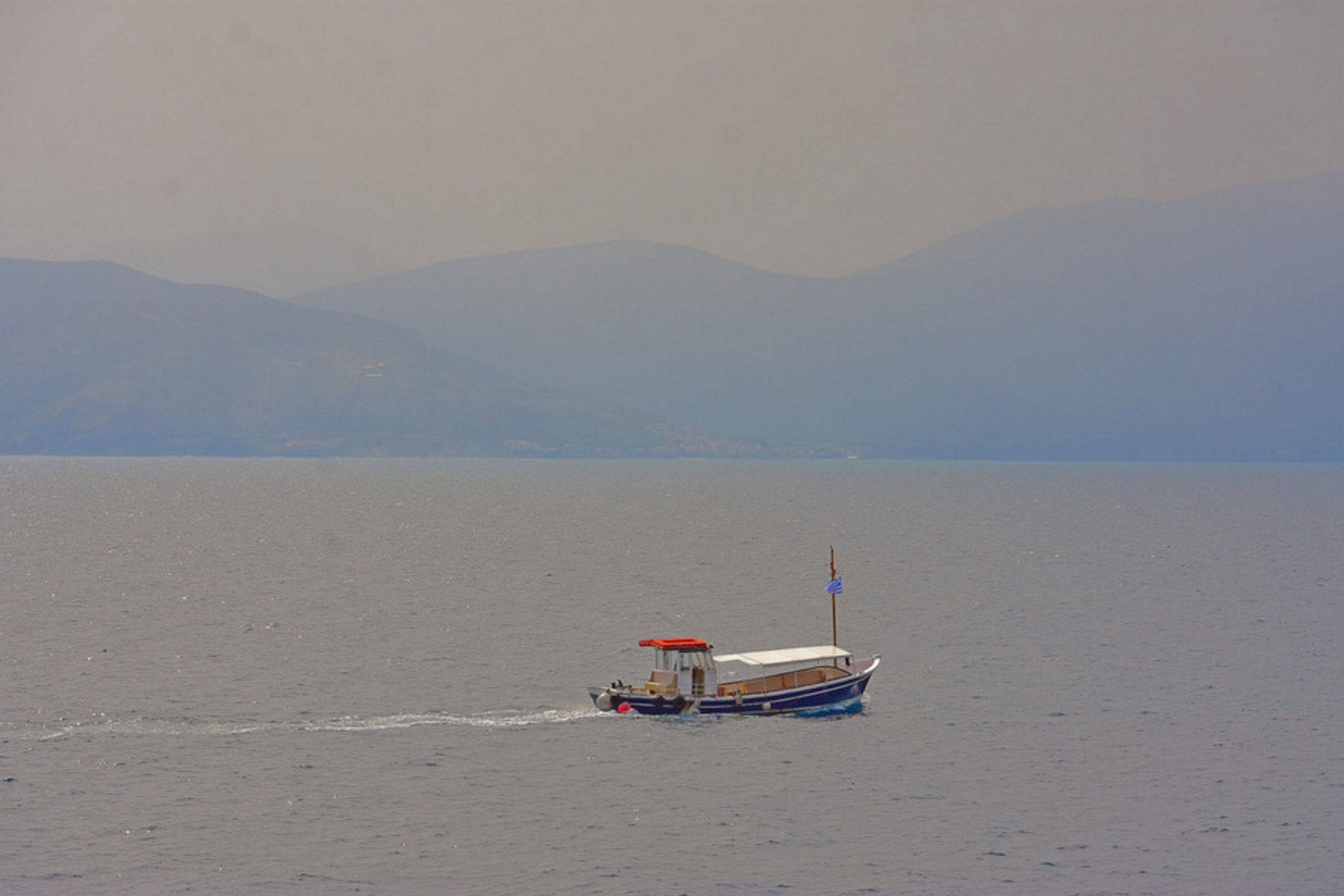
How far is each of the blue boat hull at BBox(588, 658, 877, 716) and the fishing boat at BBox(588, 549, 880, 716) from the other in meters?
0.04

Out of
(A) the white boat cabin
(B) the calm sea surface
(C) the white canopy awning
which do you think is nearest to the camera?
(B) the calm sea surface

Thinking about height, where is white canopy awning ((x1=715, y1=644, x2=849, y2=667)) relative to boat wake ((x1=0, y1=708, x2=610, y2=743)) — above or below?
above

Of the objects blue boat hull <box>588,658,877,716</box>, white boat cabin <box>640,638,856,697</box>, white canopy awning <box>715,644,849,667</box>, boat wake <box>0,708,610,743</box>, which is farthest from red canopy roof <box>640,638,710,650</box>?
boat wake <box>0,708,610,743</box>

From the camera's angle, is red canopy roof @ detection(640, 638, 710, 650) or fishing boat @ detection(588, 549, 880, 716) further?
fishing boat @ detection(588, 549, 880, 716)

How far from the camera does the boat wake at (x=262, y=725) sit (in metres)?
70.3

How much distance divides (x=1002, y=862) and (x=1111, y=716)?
1057 inches

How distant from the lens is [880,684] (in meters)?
87.1

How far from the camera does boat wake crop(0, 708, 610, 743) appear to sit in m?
70.3

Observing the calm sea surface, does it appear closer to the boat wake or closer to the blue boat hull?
the boat wake

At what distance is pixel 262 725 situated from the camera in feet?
239

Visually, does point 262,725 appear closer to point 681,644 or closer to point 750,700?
point 681,644

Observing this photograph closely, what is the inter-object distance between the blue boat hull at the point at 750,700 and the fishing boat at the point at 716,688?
4cm

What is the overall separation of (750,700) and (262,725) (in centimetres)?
2656

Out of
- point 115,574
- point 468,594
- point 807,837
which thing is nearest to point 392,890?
point 807,837
